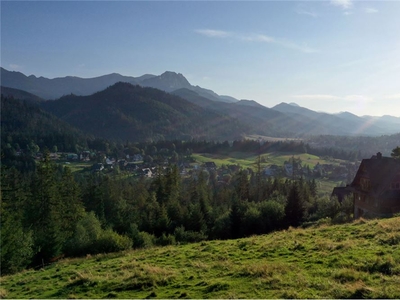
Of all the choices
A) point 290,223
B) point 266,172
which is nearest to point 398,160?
point 290,223

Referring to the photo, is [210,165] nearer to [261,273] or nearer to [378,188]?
[378,188]

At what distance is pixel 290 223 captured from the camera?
41906 millimetres

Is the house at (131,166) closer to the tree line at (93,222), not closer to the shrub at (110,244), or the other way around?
the tree line at (93,222)

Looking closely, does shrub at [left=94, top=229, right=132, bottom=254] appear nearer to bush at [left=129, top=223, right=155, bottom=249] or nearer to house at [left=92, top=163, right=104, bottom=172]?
bush at [left=129, top=223, right=155, bottom=249]

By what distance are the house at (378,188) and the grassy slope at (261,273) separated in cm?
1823

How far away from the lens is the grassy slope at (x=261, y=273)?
31.9ft

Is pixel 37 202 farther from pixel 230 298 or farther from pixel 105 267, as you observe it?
pixel 230 298

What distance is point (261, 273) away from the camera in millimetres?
11719

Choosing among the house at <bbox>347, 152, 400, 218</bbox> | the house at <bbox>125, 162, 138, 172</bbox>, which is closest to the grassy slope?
the house at <bbox>347, 152, 400, 218</bbox>

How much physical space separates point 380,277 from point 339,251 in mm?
4017

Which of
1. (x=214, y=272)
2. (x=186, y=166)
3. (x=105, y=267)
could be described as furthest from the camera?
(x=186, y=166)

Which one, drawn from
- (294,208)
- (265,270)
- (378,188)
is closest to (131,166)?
(294,208)

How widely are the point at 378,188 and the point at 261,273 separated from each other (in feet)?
95.2

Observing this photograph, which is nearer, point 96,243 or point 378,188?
point 96,243
